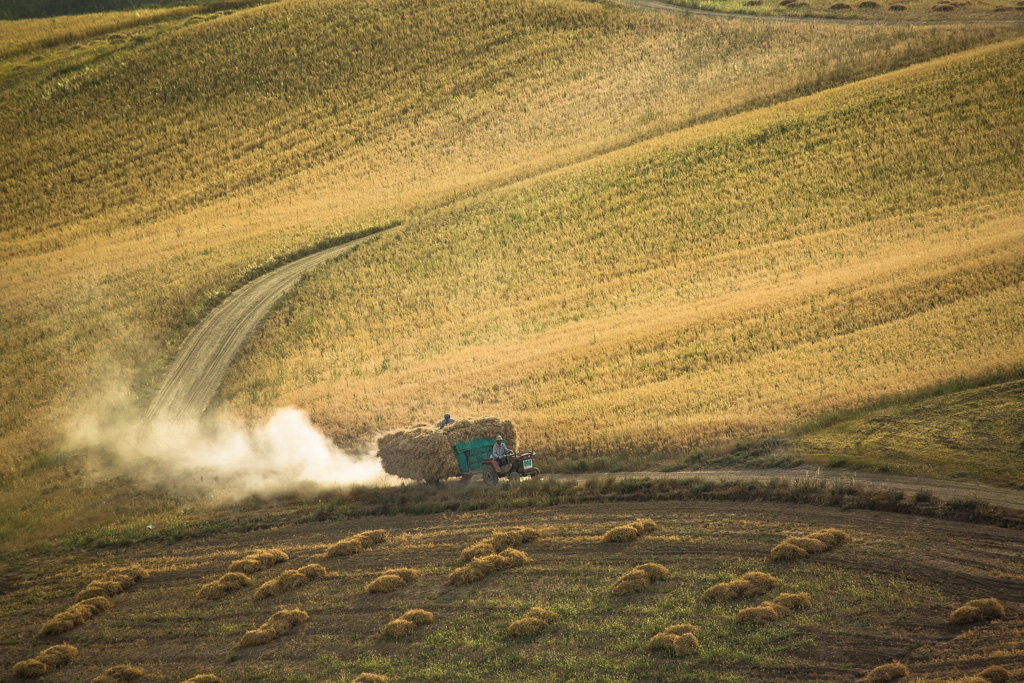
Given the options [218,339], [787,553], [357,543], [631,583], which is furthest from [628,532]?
[218,339]

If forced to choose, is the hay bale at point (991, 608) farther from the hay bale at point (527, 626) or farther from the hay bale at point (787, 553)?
the hay bale at point (527, 626)

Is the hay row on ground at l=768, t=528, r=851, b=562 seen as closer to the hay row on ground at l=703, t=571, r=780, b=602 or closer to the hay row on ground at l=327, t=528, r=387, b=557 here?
the hay row on ground at l=703, t=571, r=780, b=602

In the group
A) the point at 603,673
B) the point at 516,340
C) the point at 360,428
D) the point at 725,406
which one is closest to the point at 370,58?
the point at 516,340

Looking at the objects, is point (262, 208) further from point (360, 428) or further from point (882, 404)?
point (882, 404)

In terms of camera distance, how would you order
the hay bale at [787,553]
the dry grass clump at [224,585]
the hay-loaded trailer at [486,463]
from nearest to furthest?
the hay bale at [787,553]
the dry grass clump at [224,585]
the hay-loaded trailer at [486,463]

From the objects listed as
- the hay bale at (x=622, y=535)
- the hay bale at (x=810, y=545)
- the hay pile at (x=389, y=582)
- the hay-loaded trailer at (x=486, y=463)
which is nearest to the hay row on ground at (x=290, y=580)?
the hay pile at (x=389, y=582)

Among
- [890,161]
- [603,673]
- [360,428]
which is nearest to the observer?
[603,673]
